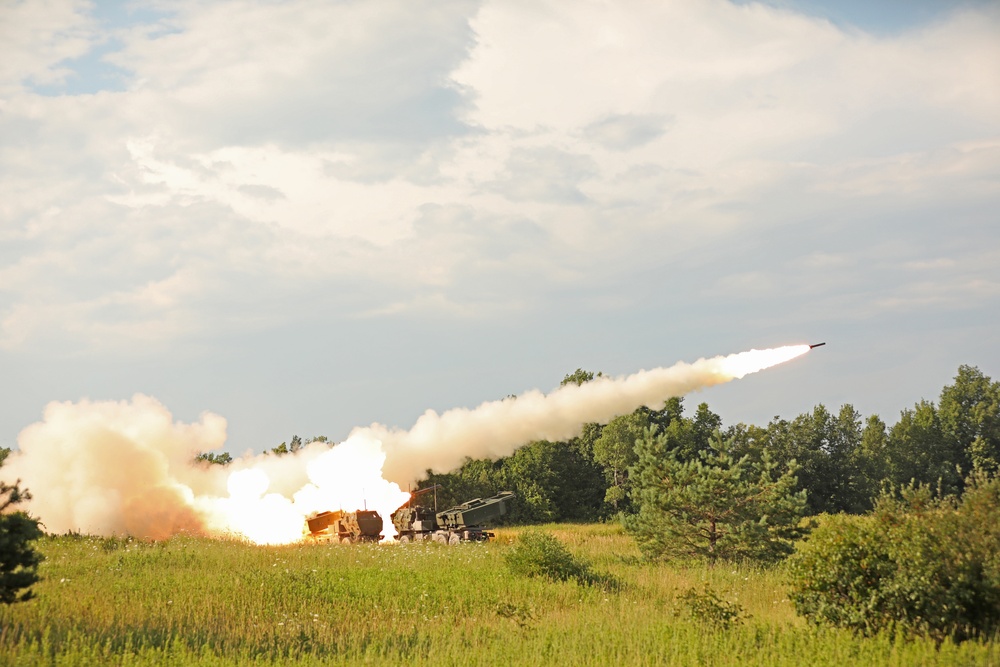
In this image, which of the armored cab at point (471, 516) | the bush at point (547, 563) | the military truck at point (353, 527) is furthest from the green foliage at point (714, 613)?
the military truck at point (353, 527)

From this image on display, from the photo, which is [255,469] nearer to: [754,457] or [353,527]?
[353,527]

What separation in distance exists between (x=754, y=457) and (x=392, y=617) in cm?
5634

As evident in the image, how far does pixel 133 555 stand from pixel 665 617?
18.2 metres

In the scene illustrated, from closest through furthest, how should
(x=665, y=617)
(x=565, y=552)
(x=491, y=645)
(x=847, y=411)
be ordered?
1. (x=491, y=645)
2. (x=665, y=617)
3. (x=565, y=552)
4. (x=847, y=411)

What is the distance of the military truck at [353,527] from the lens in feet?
134

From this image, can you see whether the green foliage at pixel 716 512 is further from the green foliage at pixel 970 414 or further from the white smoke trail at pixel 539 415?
the green foliage at pixel 970 414

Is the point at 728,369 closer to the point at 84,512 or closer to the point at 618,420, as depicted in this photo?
the point at 84,512

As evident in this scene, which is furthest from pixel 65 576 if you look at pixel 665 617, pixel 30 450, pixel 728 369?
pixel 728 369

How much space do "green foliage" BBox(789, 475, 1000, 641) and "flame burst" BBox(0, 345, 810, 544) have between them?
60.3 feet

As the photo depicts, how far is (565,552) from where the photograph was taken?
27.6 m

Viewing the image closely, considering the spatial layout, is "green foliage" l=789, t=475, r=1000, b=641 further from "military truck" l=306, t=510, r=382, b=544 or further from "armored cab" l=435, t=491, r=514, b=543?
"military truck" l=306, t=510, r=382, b=544

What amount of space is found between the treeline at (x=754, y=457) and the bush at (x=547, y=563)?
35137 mm

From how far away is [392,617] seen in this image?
2119 cm

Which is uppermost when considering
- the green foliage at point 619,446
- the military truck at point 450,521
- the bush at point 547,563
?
the green foliage at point 619,446
